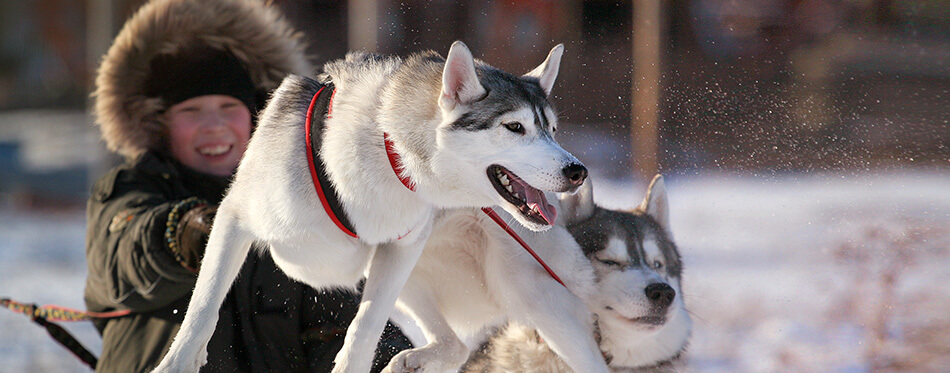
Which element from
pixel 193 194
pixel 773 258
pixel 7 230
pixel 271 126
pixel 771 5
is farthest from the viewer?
pixel 7 230

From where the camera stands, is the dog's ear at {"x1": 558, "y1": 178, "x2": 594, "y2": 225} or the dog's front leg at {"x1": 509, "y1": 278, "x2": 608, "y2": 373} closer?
the dog's front leg at {"x1": 509, "y1": 278, "x2": 608, "y2": 373}

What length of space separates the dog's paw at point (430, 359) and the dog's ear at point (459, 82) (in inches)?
25.0

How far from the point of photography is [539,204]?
4.60 ft

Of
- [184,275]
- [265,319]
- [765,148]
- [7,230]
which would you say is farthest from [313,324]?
[7,230]

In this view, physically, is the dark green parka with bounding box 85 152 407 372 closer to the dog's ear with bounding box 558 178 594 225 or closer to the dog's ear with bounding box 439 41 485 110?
the dog's ear with bounding box 558 178 594 225

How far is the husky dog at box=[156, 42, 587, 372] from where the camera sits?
55.6 inches

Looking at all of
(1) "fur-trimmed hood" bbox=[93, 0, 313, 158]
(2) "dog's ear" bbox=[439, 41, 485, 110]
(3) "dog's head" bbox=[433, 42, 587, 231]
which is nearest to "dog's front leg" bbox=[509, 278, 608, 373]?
(3) "dog's head" bbox=[433, 42, 587, 231]

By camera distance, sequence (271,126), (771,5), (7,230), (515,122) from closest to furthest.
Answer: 1. (515,122)
2. (271,126)
3. (771,5)
4. (7,230)

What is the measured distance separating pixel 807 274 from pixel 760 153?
0.56 metres

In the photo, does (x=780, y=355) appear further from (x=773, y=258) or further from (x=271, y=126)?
(x=271, y=126)

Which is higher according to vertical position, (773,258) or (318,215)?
(318,215)

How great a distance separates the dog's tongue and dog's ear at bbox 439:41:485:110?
0.19m

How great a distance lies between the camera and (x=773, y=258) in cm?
414

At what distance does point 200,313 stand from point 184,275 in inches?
28.5
